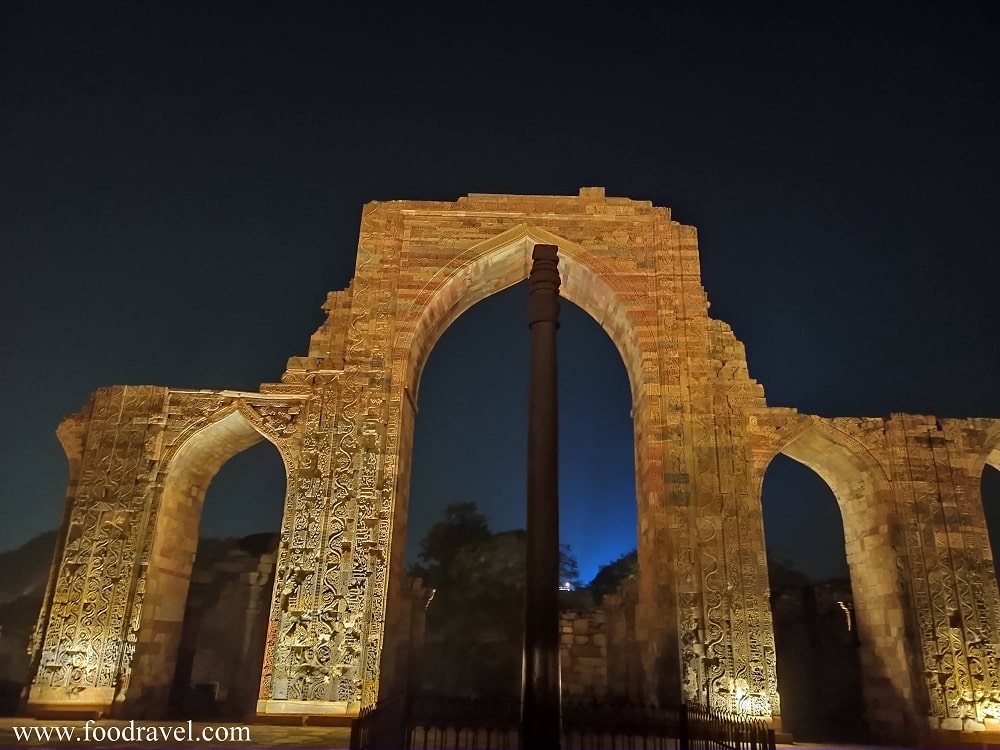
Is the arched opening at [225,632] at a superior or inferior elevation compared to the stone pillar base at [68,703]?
superior

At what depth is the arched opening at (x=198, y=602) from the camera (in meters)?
A: 12.4

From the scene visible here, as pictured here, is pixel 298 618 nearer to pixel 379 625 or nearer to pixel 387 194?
pixel 379 625

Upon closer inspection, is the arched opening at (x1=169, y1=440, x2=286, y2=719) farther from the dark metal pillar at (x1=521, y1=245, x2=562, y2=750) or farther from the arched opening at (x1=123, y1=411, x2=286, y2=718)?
the dark metal pillar at (x1=521, y1=245, x2=562, y2=750)

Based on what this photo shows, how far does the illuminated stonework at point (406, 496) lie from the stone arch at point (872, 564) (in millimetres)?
47

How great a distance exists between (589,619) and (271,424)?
9168 mm

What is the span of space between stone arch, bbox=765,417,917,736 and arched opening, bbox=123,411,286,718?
1057cm

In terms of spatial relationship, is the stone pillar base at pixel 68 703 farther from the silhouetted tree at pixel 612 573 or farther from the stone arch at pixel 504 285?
the silhouetted tree at pixel 612 573

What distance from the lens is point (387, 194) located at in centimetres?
3303

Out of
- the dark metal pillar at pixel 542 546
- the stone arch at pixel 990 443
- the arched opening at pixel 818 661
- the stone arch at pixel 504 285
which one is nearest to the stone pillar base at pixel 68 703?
the stone arch at pixel 504 285

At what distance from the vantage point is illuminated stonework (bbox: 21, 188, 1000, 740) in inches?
448

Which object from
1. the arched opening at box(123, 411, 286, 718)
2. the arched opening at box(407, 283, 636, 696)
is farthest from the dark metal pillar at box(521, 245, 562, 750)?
the arched opening at box(407, 283, 636, 696)

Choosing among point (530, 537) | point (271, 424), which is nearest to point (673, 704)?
point (530, 537)

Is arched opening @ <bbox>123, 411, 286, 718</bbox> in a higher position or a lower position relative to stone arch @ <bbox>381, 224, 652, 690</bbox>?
lower

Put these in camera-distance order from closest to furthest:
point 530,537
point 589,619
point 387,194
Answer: point 530,537
point 589,619
point 387,194
